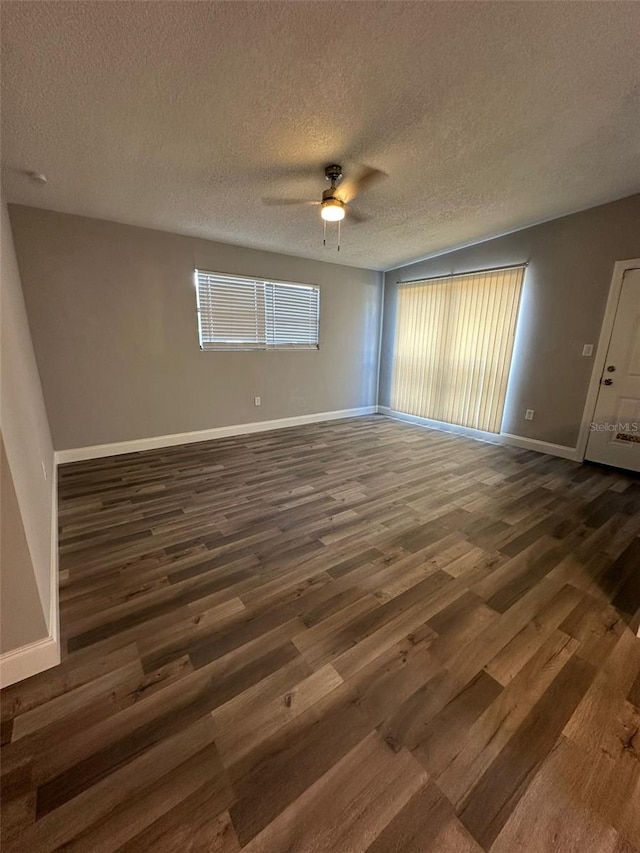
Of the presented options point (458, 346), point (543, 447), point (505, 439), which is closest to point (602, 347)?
point (543, 447)

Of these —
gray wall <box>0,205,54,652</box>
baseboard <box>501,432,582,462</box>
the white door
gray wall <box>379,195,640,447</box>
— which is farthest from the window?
the white door

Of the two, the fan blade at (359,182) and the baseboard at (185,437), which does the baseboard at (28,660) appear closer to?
the baseboard at (185,437)

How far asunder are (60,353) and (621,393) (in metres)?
5.68

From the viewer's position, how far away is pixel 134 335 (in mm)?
3617

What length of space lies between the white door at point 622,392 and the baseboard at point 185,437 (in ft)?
10.9

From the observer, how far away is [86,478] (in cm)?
306

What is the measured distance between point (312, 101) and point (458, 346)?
3.52m

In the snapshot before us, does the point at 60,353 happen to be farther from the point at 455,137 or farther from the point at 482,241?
the point at 482,241

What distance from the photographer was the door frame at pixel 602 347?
3.21 metres

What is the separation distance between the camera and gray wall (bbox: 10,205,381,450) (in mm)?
3145

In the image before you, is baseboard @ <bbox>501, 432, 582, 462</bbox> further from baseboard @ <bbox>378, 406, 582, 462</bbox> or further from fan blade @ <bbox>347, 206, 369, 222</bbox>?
fan blade @ <bbox>347, 206, 369, 222</bbox>

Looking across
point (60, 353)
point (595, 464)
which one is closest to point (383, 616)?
point (595, 464)

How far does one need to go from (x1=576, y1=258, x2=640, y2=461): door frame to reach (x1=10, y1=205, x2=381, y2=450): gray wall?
335 cm

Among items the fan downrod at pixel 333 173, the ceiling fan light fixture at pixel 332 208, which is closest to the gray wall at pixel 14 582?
the ceiling fan light fixture at pixel 332 208
